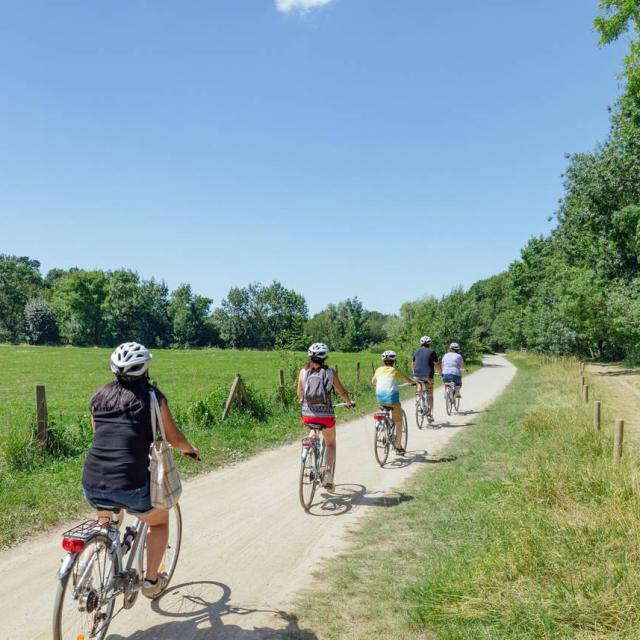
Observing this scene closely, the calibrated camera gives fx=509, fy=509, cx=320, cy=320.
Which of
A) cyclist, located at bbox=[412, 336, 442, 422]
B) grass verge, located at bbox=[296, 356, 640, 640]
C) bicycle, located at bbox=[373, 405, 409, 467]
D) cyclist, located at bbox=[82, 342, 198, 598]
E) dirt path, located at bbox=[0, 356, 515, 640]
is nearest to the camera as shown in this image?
cyclist, located at bbox=[82, 342, 198, 598]

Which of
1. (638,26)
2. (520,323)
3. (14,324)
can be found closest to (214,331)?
(14,324)

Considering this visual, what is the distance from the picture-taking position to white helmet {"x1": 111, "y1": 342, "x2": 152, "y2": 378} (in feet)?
11.4

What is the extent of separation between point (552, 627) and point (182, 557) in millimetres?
3443

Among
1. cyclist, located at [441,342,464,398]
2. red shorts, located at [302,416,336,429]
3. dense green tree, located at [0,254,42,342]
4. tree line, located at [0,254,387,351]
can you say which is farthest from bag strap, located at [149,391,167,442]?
dense green tree, located at [0,254,42,342]

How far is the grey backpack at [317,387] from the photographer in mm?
6805

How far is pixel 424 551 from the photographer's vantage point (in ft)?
17.3

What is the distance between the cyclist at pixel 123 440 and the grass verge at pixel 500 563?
1.74 metres

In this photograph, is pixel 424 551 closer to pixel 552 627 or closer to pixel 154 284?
pixel 552 627

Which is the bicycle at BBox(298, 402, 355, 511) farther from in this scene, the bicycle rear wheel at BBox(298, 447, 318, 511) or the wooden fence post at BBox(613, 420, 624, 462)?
the wooden fence post at BBox(613, 420, 624, 462)

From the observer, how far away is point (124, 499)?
344 cm

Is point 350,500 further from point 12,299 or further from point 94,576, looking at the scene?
point 12,299

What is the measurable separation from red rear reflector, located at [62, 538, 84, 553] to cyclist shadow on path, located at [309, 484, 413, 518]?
12.6ft

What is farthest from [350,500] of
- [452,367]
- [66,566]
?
[452,367]

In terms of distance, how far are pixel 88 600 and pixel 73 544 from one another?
0.46 meters
